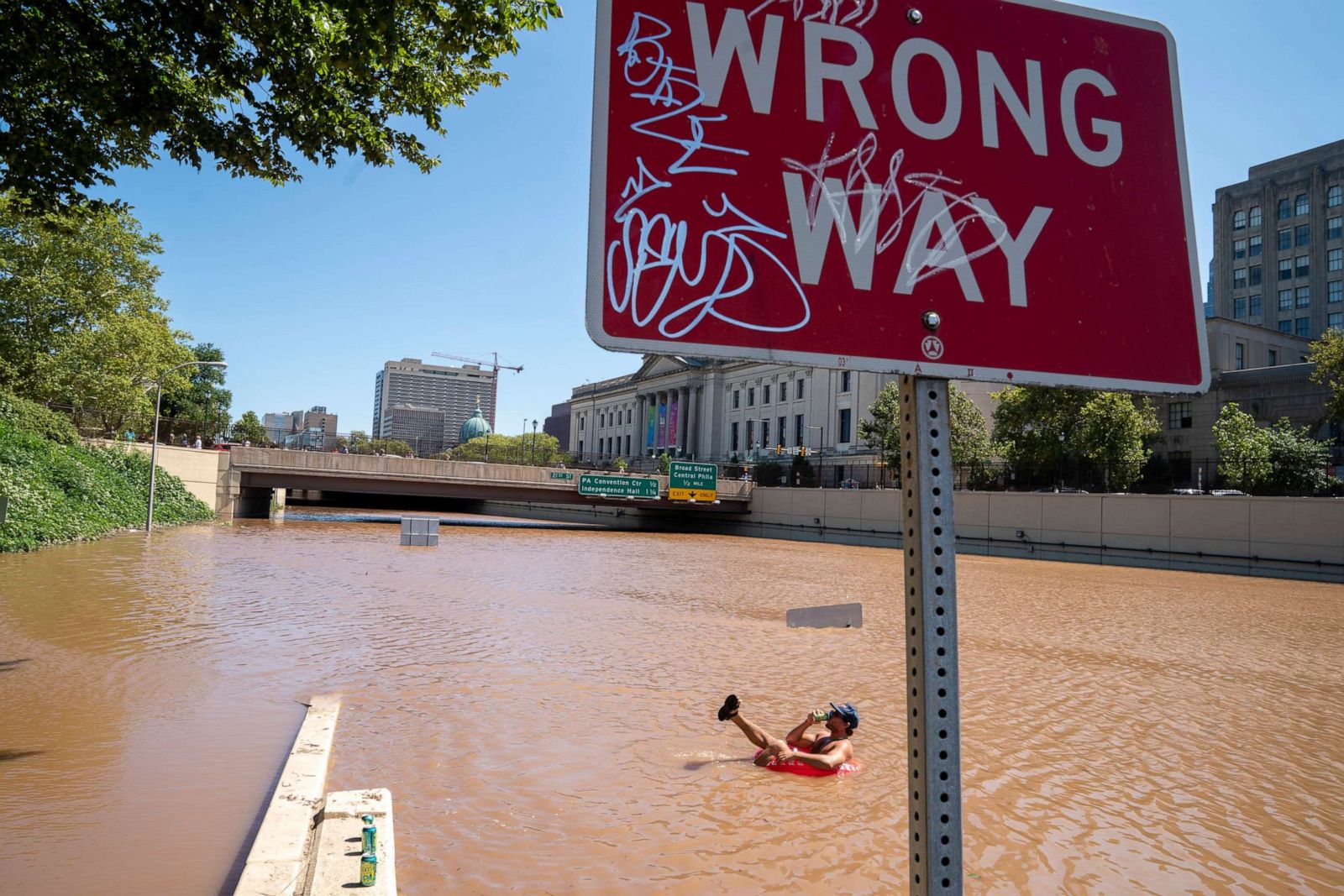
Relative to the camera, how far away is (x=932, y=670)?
5.48 ft

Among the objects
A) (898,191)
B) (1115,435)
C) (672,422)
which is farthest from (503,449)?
(898,191)

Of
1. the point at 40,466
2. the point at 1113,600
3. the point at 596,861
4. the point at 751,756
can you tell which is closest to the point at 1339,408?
the point at 1113,600

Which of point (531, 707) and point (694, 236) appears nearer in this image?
point (694, 236)

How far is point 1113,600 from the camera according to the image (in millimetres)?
24766

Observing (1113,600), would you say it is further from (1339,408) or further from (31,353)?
(31,353)

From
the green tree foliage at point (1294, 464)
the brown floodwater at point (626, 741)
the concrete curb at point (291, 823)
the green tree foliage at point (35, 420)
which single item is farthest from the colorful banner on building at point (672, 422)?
the concrete curb at point (291, 823)

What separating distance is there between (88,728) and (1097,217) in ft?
32.4

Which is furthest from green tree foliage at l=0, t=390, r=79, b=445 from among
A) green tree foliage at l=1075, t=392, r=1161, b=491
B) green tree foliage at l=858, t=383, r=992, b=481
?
green tree foliage at l=1075, t=392, r=1161, b=491

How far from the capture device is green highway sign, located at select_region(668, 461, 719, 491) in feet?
183

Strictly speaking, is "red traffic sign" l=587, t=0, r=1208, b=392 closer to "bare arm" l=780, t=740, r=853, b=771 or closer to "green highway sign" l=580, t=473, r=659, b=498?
"bare arm" l=780, t=740, r=853, b=771

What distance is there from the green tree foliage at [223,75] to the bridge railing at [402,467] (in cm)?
4151

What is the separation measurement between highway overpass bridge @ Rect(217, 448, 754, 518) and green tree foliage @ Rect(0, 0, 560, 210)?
41.6 meters

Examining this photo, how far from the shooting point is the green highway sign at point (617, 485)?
54.1 metres

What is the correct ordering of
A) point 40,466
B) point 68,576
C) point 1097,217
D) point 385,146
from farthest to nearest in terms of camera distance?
point 40,466 → point 68,576 → point 385,146 → point 1097,217
